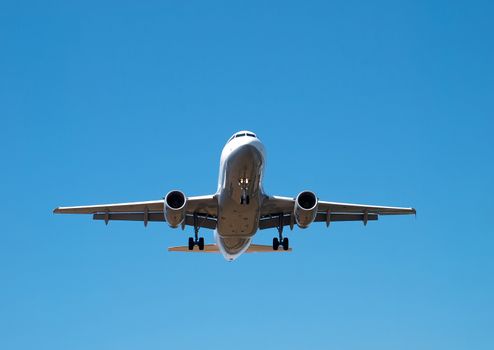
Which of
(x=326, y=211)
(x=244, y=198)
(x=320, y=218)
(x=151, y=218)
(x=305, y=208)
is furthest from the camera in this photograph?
(x=320, y=218)

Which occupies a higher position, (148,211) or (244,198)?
(244,198)

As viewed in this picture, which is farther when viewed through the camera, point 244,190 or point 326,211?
point 326,211

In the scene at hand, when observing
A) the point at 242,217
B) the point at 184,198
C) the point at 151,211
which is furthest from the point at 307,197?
the point at 151,211

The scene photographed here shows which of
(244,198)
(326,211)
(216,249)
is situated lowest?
(216,249)

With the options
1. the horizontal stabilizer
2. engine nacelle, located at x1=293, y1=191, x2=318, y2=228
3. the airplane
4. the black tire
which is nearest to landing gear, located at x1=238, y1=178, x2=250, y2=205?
the airplane

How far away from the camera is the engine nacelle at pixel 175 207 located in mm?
34250

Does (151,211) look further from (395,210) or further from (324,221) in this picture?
(395,210)

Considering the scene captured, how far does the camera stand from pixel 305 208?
115 ft

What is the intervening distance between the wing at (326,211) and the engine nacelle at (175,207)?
4.11 metres

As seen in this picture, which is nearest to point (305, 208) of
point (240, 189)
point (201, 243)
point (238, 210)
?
point (238, 210)

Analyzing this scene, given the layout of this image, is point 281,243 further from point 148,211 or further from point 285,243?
point 148,211

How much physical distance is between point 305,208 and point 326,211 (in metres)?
4.26

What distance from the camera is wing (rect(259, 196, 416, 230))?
119ft

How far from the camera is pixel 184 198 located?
114ft
